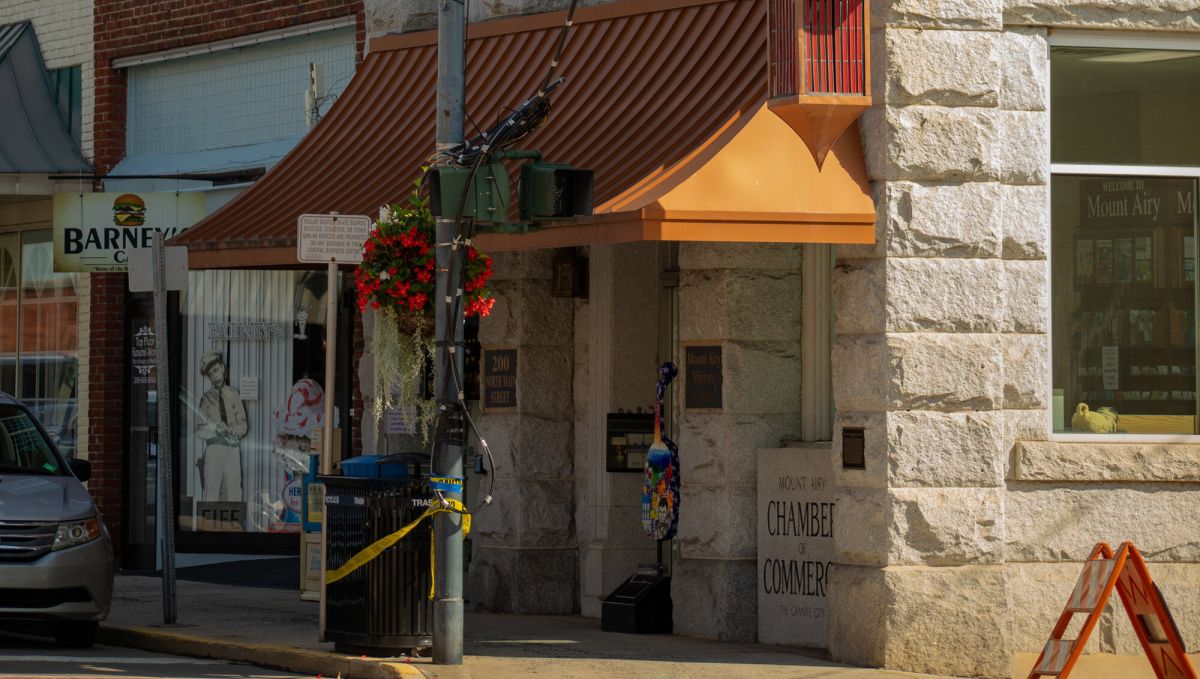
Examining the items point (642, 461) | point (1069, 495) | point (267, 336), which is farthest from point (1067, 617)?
point (267, 336)

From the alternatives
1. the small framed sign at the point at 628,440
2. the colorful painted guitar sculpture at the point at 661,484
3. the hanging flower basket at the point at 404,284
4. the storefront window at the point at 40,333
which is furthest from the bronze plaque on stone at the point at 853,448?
the storefront window at the point at 40,333

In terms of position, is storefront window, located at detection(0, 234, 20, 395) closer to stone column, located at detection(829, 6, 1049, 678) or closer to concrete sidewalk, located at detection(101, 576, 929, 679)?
concrete sidewalk, located at detection(101, 576, 929, 679)

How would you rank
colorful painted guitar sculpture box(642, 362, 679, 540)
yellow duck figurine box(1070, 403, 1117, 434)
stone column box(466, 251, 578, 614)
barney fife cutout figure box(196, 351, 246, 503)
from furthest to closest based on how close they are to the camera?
barney fife cutout figure box(196, 351, 246, 503) → stone column box(466, 251, 578, 614) → colorful painted guitar sculpture box(642, 362, 679, 540) → yellow duck figurine box(1070, 403, 1117, 434)

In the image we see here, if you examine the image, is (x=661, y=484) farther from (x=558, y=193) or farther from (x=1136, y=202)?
(x=1136, y=202)

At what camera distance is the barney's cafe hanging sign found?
1883cm

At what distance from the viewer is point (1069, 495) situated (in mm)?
12547

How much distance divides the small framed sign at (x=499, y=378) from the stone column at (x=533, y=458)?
6 centimetres

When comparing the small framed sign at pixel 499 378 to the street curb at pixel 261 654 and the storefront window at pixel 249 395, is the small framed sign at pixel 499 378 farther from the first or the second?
the storefront window at pixel 249 395

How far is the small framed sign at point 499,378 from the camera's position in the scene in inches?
610

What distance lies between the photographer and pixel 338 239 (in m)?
13.2

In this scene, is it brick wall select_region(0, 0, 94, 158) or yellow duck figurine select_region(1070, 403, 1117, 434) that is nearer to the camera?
yellow duck figurine select_region(1070, 403, 1117, 434)

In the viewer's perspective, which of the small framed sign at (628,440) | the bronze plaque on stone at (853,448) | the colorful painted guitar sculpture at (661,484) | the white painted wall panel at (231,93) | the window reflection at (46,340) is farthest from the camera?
the window reflection at (46,340)

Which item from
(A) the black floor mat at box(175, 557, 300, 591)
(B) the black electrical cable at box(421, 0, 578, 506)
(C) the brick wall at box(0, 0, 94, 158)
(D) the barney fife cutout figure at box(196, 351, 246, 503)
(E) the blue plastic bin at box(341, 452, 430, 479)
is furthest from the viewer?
(C) the brick wall at box(0, 0, 94, 158)

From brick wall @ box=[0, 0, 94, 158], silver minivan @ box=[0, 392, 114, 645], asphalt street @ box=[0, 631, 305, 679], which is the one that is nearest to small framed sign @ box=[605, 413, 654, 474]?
asphalt street @ box=[0, 631, 305, 679]
